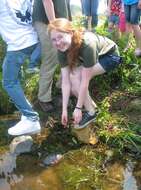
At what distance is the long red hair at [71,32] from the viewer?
14.0ft

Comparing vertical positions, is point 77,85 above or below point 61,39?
below

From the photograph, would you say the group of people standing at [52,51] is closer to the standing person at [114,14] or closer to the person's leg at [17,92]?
the person's leg at [17,92]

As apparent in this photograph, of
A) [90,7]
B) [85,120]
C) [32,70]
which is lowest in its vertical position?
[85,120]

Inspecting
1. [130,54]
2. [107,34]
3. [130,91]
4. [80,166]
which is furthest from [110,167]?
[107,34]

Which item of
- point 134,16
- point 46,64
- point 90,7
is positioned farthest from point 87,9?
point 46,64

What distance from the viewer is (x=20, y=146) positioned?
475 cm

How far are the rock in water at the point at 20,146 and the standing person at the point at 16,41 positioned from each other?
14cm

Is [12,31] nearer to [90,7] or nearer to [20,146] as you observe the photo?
[20,146]

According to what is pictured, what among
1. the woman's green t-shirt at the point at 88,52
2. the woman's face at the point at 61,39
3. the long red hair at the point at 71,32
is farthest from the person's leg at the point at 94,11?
the woman's face at the point at 61,39

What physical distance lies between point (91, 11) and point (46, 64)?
1839 mm

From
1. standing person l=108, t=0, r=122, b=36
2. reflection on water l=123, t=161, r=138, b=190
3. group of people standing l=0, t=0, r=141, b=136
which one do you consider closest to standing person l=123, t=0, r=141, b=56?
standing person l=108, t=0, r=122, b=36

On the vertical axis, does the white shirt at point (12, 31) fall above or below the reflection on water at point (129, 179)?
above

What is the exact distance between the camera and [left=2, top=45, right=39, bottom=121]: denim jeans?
4.60 meters

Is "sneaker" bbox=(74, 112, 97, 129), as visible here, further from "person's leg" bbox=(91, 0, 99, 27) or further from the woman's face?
"person's leg" bbox=(91, 0, 99, 27)
